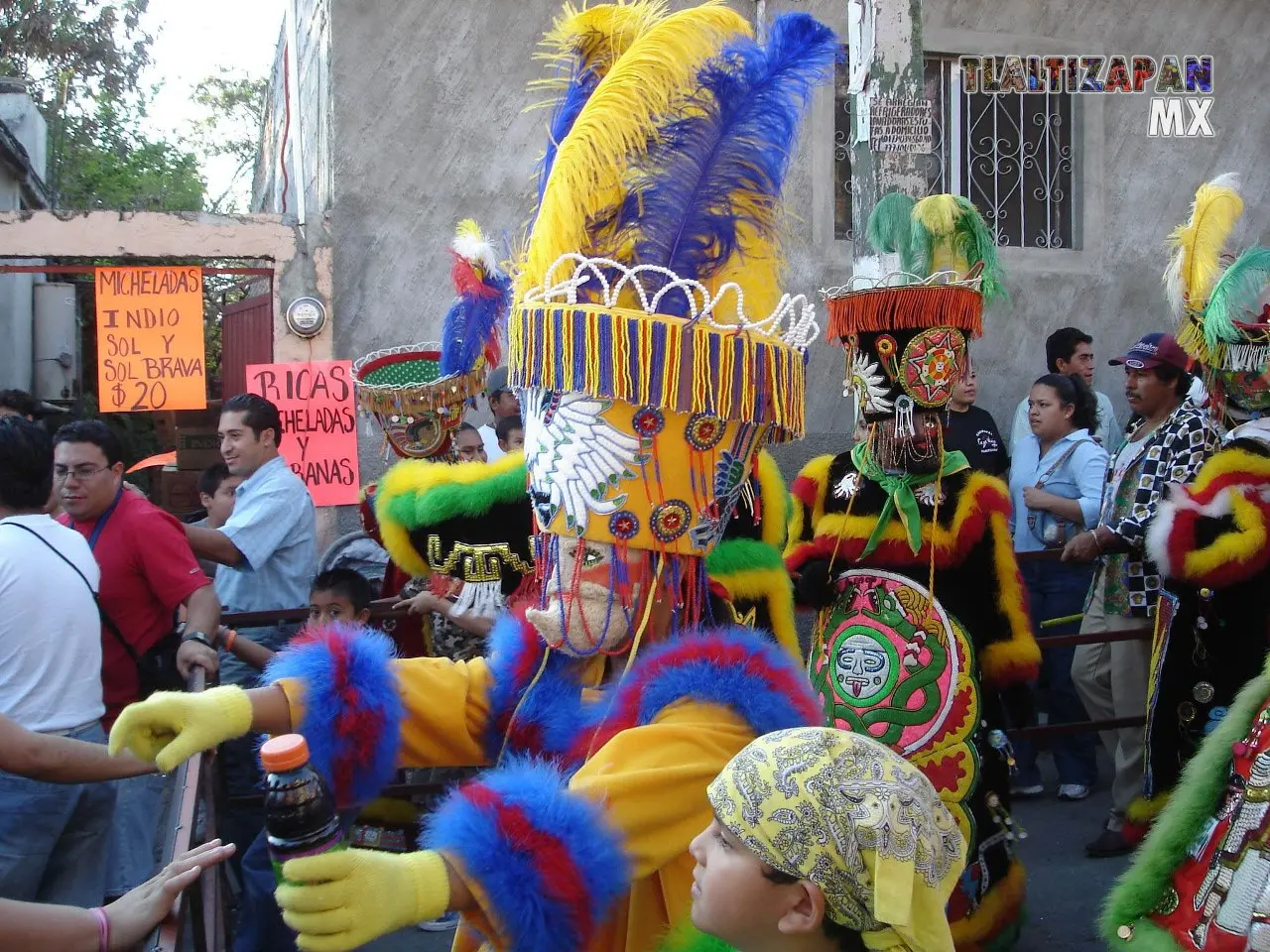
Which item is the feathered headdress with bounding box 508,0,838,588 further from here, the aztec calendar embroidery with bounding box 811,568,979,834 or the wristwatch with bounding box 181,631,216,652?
the aztec calendar embroidery with bounding box 811,568,979,834

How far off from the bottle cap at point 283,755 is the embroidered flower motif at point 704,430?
1.13m

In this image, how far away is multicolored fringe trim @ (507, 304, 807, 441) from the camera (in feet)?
8.43

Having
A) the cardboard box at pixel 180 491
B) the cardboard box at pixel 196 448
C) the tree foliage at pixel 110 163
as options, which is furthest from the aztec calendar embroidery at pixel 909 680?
the tree foliage at pixel 110 163

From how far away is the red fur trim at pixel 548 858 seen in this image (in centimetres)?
203

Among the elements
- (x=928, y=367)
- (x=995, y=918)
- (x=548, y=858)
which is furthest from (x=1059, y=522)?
(x=548, y=858)

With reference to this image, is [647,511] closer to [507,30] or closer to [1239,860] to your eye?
[1239,860]

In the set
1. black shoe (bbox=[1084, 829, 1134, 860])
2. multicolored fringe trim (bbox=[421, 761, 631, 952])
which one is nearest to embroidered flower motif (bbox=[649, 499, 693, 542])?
multicolored fringe trim (bbox=[421, 761, 631, 952])

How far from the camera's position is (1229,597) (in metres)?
4.83

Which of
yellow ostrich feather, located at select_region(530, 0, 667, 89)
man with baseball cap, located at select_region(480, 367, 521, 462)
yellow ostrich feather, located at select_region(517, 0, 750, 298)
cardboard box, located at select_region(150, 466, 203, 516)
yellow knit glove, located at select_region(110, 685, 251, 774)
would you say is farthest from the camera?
cardboard box, located at select_region(150, 466, 203, 516)

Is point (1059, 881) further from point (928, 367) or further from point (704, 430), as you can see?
point (704, 430)

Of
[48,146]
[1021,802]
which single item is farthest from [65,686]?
[48,146]

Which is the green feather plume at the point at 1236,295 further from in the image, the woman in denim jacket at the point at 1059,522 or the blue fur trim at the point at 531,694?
the blue fur trim at the point at 531,694

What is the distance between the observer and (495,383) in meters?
6.56

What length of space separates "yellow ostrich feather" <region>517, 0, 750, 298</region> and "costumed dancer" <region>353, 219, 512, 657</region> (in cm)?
227
